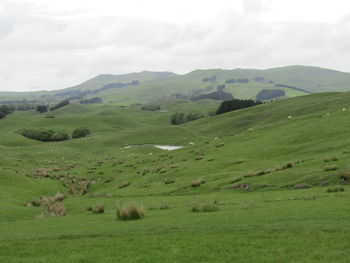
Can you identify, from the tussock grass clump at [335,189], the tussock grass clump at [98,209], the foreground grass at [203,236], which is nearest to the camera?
the foreground grass at [203,236]

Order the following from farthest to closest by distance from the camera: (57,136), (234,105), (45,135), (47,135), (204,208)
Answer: (234,105) → (47,135) → (45,135) → (57,136) → (204,208)

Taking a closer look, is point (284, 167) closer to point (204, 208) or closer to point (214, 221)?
point (204, 208)

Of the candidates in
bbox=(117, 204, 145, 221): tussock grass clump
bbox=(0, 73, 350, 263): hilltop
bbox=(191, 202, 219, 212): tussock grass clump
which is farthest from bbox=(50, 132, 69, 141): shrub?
bbox=(191, 202, 219, 212): tussock grass clump

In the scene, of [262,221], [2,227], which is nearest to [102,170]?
[2,227]

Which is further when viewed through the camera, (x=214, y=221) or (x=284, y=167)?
(x=284, y=167)

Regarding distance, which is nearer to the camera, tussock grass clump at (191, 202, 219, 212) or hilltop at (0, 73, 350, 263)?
hilltop at (0, 73, 350, 263)

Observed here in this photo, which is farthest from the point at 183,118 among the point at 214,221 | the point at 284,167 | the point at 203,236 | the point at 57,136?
the point at 203,236

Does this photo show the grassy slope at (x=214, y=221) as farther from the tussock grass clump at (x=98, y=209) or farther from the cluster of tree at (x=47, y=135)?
the cluster of tree at (x=47, y=135)

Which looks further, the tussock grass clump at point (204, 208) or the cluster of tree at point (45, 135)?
the cluster of tree at point (45, 135)

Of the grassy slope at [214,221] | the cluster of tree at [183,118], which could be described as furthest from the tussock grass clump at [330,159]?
the cluster of tree at [183,118]

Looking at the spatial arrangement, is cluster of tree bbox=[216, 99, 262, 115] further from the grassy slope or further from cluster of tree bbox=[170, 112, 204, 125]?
the grassy slope

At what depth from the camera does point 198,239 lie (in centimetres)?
1456

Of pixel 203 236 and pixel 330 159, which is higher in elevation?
pixel 330 159

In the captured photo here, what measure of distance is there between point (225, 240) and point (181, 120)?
178 m
